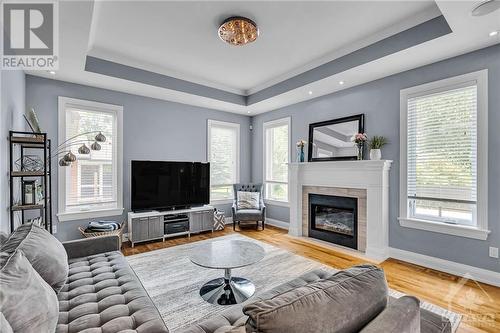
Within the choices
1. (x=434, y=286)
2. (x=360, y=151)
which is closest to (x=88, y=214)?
(x=360, y=151)

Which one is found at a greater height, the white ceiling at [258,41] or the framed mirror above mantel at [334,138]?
the white ceiling at [258,41]

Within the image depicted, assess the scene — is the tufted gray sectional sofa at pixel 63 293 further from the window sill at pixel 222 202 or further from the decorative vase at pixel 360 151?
the decorative vase at pixel 360 151

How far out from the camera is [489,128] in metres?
2.76

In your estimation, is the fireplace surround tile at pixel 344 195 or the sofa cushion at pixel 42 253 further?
the fireplace surround tile at pixel 344 195

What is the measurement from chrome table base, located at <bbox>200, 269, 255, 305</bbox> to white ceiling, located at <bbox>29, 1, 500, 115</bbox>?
2.79 metres

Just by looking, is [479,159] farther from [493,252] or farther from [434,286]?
[434,286]

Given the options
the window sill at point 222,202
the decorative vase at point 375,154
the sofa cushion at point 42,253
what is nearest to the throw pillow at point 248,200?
the window sill at point 222,202

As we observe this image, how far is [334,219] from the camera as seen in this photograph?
430cm

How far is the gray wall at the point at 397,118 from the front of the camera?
2.75 m

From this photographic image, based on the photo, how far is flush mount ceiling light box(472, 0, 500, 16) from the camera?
6.68ft

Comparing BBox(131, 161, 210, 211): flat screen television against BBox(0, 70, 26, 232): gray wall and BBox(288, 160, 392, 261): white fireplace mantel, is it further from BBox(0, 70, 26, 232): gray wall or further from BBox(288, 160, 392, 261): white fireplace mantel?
BBox(288, 160, 392, 261): white fireplace mantel

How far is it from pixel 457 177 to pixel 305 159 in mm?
2318

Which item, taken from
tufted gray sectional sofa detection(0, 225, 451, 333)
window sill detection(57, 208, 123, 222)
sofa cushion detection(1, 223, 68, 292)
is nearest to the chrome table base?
tufted gray sectional sofa detection(0, 225, 451, 333)

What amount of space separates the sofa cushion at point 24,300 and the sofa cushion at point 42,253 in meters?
0.34
